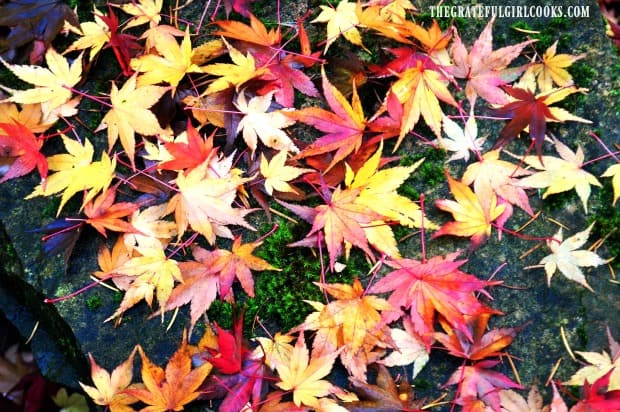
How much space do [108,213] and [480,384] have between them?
1.14 m

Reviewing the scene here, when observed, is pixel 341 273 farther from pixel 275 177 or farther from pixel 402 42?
pixel 402 42

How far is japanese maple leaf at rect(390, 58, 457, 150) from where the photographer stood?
66.0 inches

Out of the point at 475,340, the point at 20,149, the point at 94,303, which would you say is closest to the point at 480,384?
the point at 475,340

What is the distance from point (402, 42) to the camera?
1.86 metres

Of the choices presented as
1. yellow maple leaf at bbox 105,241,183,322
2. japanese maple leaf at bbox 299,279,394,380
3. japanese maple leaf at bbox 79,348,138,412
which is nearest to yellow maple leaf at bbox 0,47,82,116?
yellow maple leaf at bbox 105,241,183,322

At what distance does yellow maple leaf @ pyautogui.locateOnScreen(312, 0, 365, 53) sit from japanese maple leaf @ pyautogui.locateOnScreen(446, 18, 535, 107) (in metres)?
0.33

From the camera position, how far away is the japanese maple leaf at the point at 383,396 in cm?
141

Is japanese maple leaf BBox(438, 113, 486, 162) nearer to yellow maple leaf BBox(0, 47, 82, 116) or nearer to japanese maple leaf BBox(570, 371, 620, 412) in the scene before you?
japanese maple leaf BBox(570, 371, 620, 412)

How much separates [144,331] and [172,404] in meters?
0.25

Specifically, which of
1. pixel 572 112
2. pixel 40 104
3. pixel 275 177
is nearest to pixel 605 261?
pixel 572 112

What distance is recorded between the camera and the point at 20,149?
1766mm

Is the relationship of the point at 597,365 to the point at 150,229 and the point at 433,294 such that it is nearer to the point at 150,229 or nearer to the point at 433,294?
the point at 433,294

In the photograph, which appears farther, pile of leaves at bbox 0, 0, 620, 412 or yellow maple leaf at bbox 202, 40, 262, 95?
yellow maple leaf at bbox 202, 40, 262, 95

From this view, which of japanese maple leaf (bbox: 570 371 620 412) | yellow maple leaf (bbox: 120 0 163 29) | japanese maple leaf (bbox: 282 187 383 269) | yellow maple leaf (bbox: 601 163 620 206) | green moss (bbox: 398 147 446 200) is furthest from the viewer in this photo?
yellow maple leaf (bbox: 120 0 163 29)
